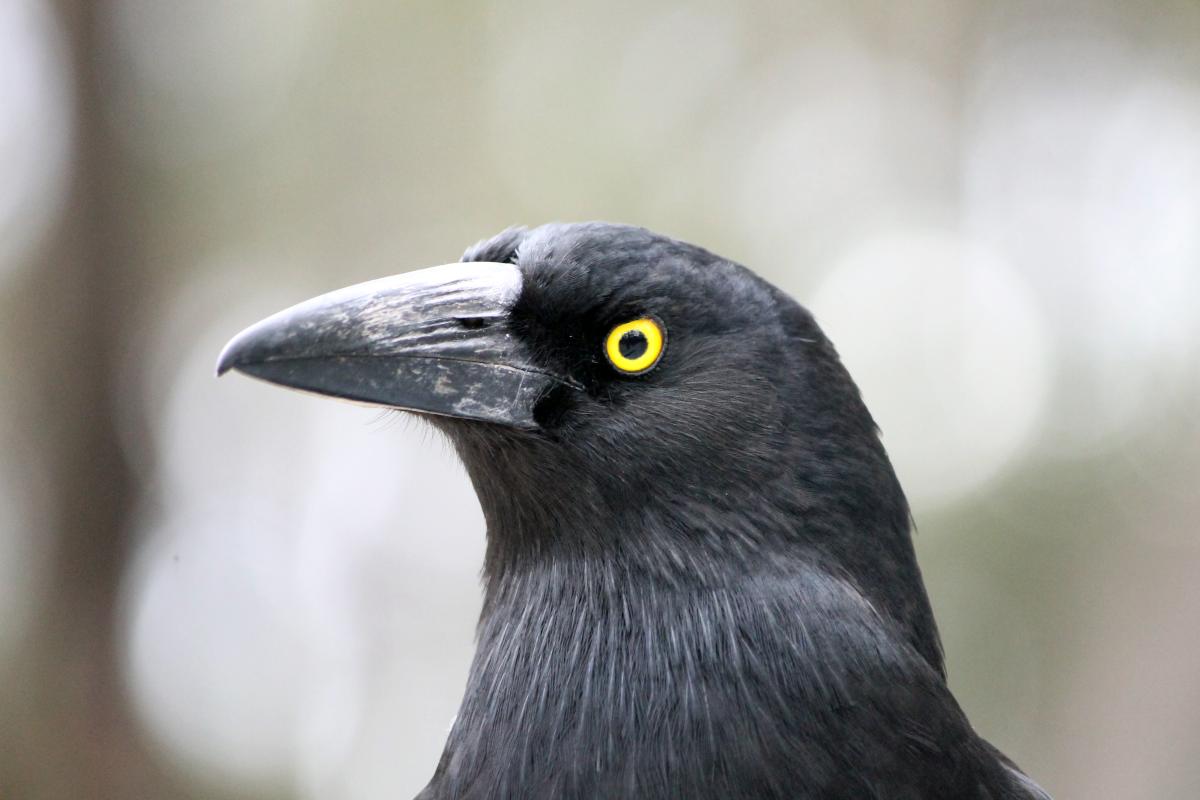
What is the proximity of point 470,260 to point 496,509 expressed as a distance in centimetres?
51

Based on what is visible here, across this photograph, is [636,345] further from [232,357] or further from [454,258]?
[454,258]

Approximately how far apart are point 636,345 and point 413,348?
428 millimetres

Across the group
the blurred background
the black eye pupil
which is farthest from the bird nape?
the blurred background

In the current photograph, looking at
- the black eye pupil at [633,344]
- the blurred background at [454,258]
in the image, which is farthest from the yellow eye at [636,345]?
the blurred background at [454,258]

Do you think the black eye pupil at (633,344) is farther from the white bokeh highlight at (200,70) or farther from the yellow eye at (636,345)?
the white bokeh highlight at (200,70)

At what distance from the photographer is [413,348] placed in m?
2.14

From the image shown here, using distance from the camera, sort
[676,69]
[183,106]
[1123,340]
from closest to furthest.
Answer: [183,106], [1123,340], [676,69]

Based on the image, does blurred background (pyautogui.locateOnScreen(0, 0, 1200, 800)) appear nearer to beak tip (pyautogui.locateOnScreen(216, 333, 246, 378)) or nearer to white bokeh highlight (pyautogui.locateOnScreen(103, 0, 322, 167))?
white bokeh highlight (pyautogui.locateOnScreen(103, 0, 322, 167))

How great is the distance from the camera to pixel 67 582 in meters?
5.85

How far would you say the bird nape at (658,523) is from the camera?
6.60 feet

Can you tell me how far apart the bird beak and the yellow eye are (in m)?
0.12

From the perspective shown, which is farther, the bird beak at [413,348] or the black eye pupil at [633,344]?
the black eye pupil at [633,344]

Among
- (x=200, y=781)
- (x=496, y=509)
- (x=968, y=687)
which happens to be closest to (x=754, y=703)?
(x=496, y=509)

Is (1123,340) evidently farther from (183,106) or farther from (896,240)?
(183,106)
